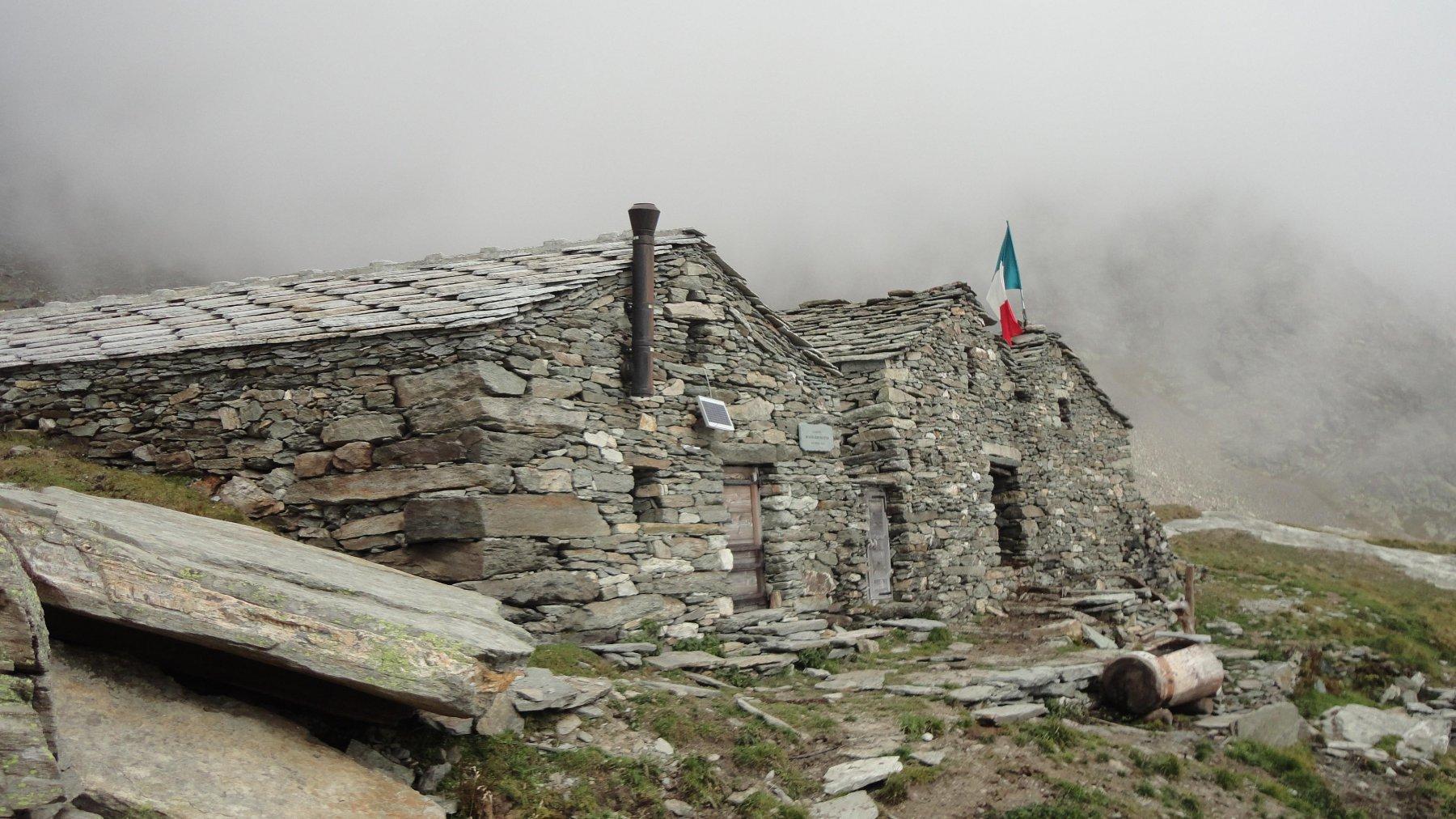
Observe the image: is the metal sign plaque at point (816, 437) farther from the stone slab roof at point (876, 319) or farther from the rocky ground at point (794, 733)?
the rocky ground at point (794, 733)

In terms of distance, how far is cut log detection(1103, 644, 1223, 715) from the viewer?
10.2 meters

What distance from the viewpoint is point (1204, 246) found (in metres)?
122

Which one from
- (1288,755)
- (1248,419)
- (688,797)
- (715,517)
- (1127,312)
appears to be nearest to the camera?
(688,797)

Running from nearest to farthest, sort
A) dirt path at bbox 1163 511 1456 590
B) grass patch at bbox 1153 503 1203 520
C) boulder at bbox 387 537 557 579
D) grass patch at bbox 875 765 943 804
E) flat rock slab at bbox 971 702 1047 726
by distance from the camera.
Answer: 1. grass patch at bbox 875 765 943 804
2. flat rock slab at bbox 971 702 1047 726
3. boulder at bbox 387 537 557 579
4. dirt path at bbox 1163 511 1456 590
5. grass patch at bbox 1153 503 1203 520

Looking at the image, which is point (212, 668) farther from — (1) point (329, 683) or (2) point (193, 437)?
(2) point (193, 437)

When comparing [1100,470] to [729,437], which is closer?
[729,437]

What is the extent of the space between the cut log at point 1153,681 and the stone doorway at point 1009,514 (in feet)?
24.2

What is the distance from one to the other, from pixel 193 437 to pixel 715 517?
5.85 meters

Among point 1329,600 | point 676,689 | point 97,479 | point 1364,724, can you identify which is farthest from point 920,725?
point 1329,600

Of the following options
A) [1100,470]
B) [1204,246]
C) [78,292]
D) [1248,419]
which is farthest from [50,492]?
[1204,246]

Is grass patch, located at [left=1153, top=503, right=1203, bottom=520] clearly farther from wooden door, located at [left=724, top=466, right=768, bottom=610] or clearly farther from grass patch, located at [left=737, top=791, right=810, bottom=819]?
grass patch, located at [left=737, top=791, right=810, bottom=819]

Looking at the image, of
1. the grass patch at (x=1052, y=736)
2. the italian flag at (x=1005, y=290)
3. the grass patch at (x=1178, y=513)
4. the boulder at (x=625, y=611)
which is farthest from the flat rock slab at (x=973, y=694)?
the grass patch at (x=1178, y=513)

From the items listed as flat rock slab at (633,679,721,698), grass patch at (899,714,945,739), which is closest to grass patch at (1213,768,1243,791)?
grass patch at (899,714,945,739)

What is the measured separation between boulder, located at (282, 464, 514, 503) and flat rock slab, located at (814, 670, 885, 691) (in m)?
3.94
